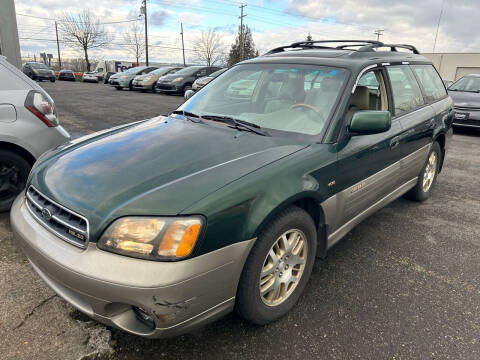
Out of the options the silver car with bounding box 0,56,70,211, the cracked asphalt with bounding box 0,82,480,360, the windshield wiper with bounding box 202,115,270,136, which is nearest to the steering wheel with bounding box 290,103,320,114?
the windshield wiper with bounding box 202,115,270,136

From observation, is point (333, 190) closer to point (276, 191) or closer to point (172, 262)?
point (276, 191)

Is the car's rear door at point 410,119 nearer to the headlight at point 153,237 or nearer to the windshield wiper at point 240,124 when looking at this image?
the windshield wiper at point 240,124

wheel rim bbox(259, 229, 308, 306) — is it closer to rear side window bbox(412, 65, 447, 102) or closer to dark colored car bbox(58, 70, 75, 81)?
rear side window bbox(412, 65, 447, 102)

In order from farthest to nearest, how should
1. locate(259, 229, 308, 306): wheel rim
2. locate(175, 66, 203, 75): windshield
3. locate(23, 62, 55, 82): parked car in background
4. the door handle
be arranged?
locate(23, 62, 55, 82): parked car in background
locate(175, 66, 203, 75): windshield
the door handle
locate(259, 229, 308, 306): wheel rim

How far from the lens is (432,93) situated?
4133 mm

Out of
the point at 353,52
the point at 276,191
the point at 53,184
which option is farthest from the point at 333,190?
the point at 53,184

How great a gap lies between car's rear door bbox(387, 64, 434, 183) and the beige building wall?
43.5 meters

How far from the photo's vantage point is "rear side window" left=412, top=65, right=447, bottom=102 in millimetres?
3949

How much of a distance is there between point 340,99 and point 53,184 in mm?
2007

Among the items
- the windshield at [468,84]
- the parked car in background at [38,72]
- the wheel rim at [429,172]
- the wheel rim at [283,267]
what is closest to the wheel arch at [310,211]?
Answer: the wheel rim at [283,267]

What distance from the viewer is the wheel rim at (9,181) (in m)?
3.50

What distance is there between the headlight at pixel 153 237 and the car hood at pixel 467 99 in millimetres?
9127

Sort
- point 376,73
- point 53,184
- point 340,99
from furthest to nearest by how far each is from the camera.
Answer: point 376,73, point 340,99, point 53,184

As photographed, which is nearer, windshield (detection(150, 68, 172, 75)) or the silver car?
the silver car
